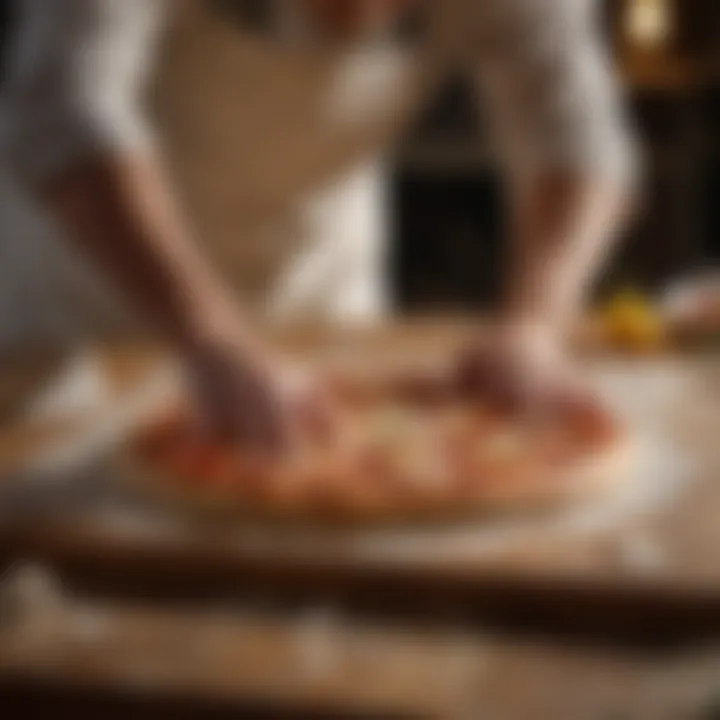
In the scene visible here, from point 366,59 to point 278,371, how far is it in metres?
0.31

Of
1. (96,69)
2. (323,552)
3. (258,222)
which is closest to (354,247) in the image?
(258,222)

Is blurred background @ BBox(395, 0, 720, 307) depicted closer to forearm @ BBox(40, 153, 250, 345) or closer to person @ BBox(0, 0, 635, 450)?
person @ BBox(0, 0, 635, 450)

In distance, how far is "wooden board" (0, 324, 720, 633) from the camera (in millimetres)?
670

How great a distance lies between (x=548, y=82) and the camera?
0.98 metres

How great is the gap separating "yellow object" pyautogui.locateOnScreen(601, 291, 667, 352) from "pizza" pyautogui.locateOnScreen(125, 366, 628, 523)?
18 cm

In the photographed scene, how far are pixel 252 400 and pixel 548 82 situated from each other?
31 cm

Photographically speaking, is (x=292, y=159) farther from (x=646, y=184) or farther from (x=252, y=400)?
(x=646, y=184)

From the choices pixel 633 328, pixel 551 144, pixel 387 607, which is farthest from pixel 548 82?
pixel 387 607

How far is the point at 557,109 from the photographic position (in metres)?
0.98

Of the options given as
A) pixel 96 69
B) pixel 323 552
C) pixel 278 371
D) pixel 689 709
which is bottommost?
pixel 689 709

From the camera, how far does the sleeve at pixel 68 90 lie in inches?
32.9

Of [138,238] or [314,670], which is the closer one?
[314,670]

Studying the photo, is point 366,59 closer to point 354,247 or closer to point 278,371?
point 354,247

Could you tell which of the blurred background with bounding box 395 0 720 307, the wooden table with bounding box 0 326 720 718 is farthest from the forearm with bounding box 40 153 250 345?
the blurred background with bounding box 395 0 720 307
